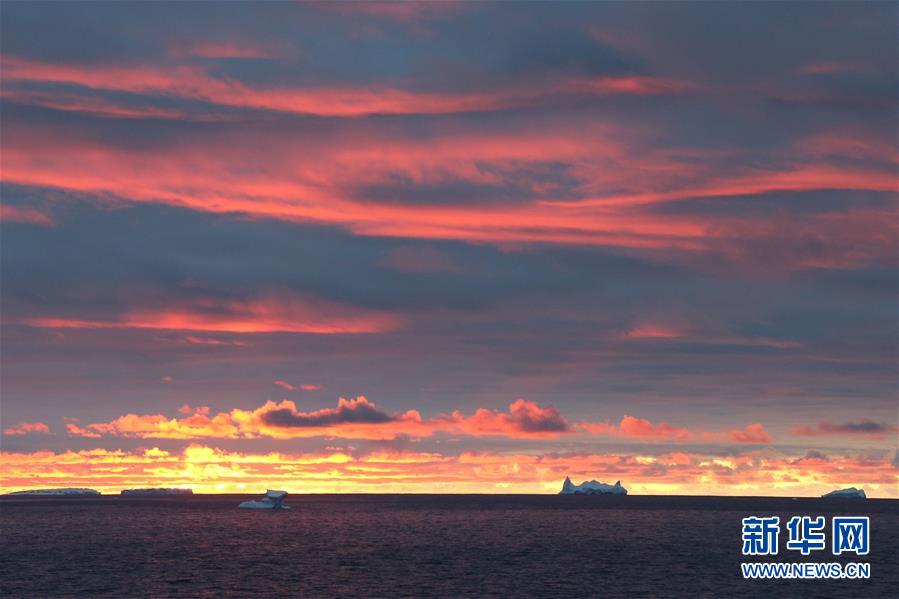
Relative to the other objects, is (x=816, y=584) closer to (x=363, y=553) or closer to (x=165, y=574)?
(x=363, y=553)

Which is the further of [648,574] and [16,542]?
[16,542]

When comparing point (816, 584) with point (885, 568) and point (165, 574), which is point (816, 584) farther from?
point (165, 574)

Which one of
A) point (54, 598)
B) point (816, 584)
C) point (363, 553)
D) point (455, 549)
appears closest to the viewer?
point (54, 598)

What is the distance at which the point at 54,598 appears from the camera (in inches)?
4045

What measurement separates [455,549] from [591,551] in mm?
23335

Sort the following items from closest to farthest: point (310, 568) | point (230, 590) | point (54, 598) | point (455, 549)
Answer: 1. point (54, 598)
2. point (230, 590)
3. point (310, 568)
4. point (455, 549)

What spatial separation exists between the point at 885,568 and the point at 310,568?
82.3 meters

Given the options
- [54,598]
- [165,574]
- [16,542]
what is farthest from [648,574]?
[16,542]

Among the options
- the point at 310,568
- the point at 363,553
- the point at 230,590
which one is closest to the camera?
the point at 230,590

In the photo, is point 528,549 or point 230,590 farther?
point 528,549

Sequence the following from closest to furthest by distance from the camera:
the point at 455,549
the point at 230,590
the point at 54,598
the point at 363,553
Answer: the point at 54,598
the point at 230,590
the point at 363,553
the point at 455,549

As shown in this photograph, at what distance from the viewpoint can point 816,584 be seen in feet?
401

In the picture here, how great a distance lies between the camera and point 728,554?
16562cm

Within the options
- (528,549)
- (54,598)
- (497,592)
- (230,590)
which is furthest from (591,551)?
(54,598)
